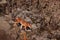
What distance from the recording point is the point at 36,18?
1.99 metres

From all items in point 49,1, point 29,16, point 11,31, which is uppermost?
point 49,1

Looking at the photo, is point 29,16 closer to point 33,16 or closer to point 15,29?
point 33,16

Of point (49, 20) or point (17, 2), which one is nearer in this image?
point (49, 20)

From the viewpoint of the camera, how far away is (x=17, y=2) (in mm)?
2156

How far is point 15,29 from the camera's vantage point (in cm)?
201

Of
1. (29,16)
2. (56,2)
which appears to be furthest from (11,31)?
(56,2)

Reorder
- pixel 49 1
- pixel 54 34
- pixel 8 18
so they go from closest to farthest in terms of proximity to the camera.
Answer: pixel 54 34
pixel 49 1
pixel 8 18

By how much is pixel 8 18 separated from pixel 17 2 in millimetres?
199

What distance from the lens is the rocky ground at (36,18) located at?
1880 mm

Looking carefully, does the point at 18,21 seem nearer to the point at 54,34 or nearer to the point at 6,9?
the point at 6,9

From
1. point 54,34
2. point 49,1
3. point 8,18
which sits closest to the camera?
point 54,34

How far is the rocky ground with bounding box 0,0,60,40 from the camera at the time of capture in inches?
74.0

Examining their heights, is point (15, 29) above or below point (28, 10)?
below

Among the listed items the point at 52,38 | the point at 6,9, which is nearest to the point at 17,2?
the point at 6,9
